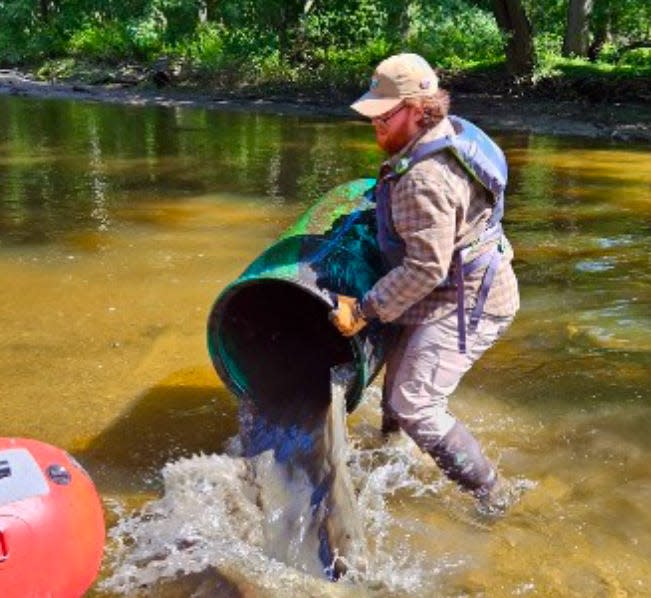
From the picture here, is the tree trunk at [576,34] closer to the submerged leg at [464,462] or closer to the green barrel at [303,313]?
the green barrel at [303,313]

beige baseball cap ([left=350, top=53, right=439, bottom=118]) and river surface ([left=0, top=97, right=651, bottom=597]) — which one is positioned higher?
beige baseball cap ([left=350, top=53, right=439, bottom=118])

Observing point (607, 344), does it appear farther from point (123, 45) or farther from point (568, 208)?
point (123, 45)

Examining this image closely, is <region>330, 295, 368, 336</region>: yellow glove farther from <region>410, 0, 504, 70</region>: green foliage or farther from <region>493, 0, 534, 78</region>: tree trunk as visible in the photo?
<region>493, 0, 534, 78</region>: tree trunk

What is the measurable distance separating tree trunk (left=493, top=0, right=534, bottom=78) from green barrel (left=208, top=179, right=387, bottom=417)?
18152 millimetres

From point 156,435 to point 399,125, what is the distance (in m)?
2.32

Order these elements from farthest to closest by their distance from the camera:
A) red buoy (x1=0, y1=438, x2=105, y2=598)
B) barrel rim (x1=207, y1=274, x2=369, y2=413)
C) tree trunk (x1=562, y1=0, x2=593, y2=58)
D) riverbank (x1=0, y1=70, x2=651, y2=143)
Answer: tree trunk (x1=562, y1=0, x2=593, y2=58), riverbank (x1=0, y1=70, x2=651, y2=143), barrel rim (x1=207, y1=274, x2=369, y2=413), red buoy (x1=0, y1=438, x2=105, y2=598)

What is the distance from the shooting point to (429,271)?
11.5 feet

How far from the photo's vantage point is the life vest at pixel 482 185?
3.48m

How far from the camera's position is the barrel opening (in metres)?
4.45

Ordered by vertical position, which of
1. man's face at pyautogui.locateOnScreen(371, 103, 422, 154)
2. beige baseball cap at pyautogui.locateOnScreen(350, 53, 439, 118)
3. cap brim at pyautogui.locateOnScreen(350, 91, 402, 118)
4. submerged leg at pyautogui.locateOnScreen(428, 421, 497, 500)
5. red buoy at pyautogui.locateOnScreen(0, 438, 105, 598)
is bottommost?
submerged leg at pyautogui.locateOnScreen(428, 421, 497, 500)

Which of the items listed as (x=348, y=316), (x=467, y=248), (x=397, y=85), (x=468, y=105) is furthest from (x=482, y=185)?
(x=468, y=105)

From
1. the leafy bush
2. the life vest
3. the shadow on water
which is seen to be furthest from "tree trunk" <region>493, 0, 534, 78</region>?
the life vest

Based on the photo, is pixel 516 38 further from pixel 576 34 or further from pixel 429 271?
pixel 429 271

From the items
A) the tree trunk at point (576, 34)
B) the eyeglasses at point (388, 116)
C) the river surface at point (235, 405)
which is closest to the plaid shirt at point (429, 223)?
the eyeglasses at point (388, 116)
